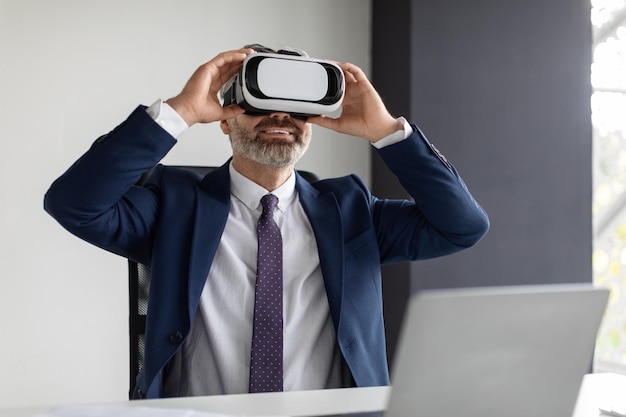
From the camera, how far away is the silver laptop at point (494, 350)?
2.63 ft

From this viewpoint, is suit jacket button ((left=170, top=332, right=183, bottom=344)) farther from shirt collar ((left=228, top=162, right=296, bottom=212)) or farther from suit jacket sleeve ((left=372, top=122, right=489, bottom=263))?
suit jacket sleeve ((left=372, top=122, right=489, bottom=263))

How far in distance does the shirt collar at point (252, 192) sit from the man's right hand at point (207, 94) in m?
0.17

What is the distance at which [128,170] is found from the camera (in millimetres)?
1488

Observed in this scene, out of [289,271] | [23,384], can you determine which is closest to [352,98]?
[289,271]

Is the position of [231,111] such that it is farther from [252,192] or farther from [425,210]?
[425,210]

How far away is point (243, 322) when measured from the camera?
157cm

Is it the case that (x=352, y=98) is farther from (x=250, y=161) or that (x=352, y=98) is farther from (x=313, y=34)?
(x=313, y=34)

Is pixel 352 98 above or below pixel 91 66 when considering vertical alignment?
below

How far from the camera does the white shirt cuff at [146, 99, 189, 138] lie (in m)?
1.50

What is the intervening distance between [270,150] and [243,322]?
40 cm

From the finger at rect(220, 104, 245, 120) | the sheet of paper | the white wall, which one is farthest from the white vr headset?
the white wall

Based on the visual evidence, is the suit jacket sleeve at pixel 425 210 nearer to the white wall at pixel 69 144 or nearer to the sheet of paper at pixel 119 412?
the sheet of paper at pixel 119 412

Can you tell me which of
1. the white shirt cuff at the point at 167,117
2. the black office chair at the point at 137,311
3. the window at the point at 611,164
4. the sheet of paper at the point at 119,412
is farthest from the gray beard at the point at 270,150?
the window at the point at 611,164

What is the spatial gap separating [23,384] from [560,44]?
2686 mm
